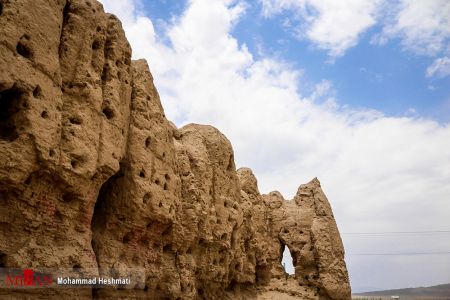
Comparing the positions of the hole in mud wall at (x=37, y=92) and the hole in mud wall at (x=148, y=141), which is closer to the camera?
the hole in mud wall at (x=37, y=92)

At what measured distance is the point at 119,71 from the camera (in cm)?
1252

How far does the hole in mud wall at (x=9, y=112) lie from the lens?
8953 millimetres

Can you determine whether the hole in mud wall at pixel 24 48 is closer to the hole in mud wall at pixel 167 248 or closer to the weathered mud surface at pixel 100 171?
the weathered mud surface at pixel 100 171

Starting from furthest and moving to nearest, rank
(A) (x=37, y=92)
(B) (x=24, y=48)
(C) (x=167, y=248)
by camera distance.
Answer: (C) (x=167, y=248), (A) (x=37, y=92), (B) (x=24, y=48)

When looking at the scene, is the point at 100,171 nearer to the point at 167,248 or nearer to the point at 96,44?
the point at 96,44

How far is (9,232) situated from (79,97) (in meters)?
3.50

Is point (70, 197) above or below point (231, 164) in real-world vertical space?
below

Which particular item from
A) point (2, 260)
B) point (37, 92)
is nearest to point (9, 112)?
point (37, 92)

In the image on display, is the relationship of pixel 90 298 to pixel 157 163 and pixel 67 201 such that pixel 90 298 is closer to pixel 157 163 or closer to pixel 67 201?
pixel 67 201

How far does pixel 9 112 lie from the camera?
30.0ft

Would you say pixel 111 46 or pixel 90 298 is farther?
pixel 111 46

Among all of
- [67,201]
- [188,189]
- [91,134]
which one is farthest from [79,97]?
[188,189]

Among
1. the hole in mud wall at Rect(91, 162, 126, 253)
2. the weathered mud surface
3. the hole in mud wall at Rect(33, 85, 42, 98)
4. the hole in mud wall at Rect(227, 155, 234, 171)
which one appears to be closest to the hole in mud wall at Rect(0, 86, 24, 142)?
the weathered mud surface

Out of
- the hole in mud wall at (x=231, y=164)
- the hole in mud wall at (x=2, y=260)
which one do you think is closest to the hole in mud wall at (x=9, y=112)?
the hole in mud wall at (x=2, y=260)
